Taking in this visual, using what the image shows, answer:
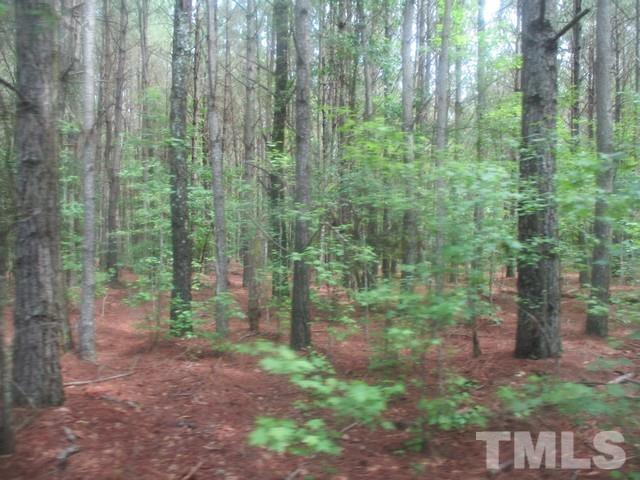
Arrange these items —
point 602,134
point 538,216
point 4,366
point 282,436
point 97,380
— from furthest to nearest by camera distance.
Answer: point 602,134
point 97,380
point 538,216
point 4,366
point 282,436

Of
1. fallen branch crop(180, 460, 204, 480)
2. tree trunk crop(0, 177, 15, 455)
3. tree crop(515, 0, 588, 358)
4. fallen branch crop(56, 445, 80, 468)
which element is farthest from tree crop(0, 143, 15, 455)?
tree crop(515, 0, 588, 358)

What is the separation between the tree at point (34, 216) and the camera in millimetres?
5113

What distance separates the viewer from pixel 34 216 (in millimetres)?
5152

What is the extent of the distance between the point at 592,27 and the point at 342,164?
1686cm

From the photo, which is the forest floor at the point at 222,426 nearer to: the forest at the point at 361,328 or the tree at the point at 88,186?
the forest at the point at 361,328

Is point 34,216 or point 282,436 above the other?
point 34,216

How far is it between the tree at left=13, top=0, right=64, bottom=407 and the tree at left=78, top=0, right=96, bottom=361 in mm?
3283

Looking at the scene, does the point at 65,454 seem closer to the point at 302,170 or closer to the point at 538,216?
the point at 302,170

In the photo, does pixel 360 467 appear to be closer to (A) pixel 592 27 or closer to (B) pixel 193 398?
(B) pixel 193 398

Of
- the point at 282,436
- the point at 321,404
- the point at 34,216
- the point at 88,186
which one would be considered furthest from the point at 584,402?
the point at 88,186

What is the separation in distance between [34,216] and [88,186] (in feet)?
12.3

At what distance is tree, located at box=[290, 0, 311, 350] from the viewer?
9125 millimetres

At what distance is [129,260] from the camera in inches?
648

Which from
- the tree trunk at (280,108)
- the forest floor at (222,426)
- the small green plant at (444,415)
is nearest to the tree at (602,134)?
the forest floor at (222,426)
